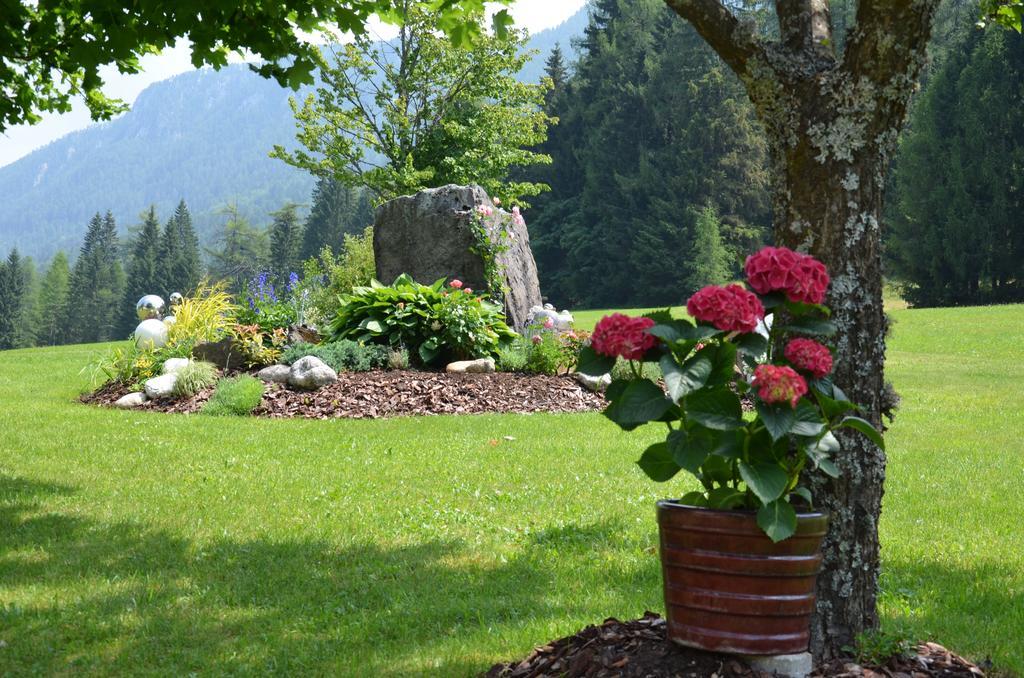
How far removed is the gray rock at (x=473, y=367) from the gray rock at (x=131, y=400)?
360 centimetres

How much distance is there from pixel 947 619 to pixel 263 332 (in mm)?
9761

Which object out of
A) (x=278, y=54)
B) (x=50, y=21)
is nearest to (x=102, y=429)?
(x=50, y=21)

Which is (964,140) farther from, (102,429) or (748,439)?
(748,439)

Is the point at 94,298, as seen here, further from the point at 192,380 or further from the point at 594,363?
the point at 594,363

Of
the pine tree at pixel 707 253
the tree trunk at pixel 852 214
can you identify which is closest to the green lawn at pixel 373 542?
the tree trunk at pixel 852 214

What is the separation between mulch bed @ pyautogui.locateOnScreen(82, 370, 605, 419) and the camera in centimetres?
988

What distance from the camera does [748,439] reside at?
2561 mm

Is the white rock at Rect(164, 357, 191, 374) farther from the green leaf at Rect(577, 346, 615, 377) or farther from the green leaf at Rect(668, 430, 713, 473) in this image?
the green leaf at Rect(668, 430, 713, 473)

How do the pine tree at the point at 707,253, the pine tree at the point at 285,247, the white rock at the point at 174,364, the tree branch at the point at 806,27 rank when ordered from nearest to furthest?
the tree branch at the point at 806,27 → the white rock at the point at 174,364 → the pine tree at the point at 707,253 → the pine tree at the point at 285,247

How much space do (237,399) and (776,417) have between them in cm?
818

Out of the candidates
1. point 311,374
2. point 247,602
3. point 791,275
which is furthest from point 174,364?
point 791,275

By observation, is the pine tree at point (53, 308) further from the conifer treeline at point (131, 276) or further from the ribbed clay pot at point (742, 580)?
the ribbed clay pot at point (742, 580)

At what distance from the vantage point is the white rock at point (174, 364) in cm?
1115

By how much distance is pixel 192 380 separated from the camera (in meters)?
10.7
